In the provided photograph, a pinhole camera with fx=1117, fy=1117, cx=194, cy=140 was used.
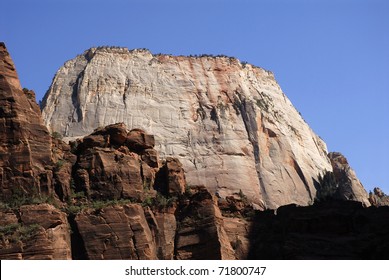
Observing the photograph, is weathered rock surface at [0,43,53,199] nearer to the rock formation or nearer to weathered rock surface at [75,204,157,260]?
the rock formation

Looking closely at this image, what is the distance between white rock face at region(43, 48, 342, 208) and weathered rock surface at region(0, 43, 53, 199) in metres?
32.1

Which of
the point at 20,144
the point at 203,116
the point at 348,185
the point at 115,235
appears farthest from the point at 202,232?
the point at 203,116

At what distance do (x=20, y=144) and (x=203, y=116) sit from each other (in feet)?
157

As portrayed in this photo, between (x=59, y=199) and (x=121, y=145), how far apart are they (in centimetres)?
927

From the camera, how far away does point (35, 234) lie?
86.2 metres

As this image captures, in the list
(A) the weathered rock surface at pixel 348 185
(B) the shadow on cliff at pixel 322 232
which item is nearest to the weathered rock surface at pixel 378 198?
(A) the weathered rock surface at pixel 348 185

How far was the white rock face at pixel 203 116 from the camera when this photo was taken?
130 meters

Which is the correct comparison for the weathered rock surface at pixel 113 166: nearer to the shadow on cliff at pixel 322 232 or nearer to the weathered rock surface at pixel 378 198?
the shadow on cliff at pixel 322 232

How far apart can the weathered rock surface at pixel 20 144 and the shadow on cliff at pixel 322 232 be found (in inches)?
757

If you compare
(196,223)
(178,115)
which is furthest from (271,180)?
(196,223)

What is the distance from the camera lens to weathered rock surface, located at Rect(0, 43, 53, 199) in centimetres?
9300

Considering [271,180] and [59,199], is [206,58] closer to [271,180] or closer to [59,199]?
[271,180]

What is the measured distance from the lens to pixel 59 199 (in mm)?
94438

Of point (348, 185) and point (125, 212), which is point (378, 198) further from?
point (125, 212)
